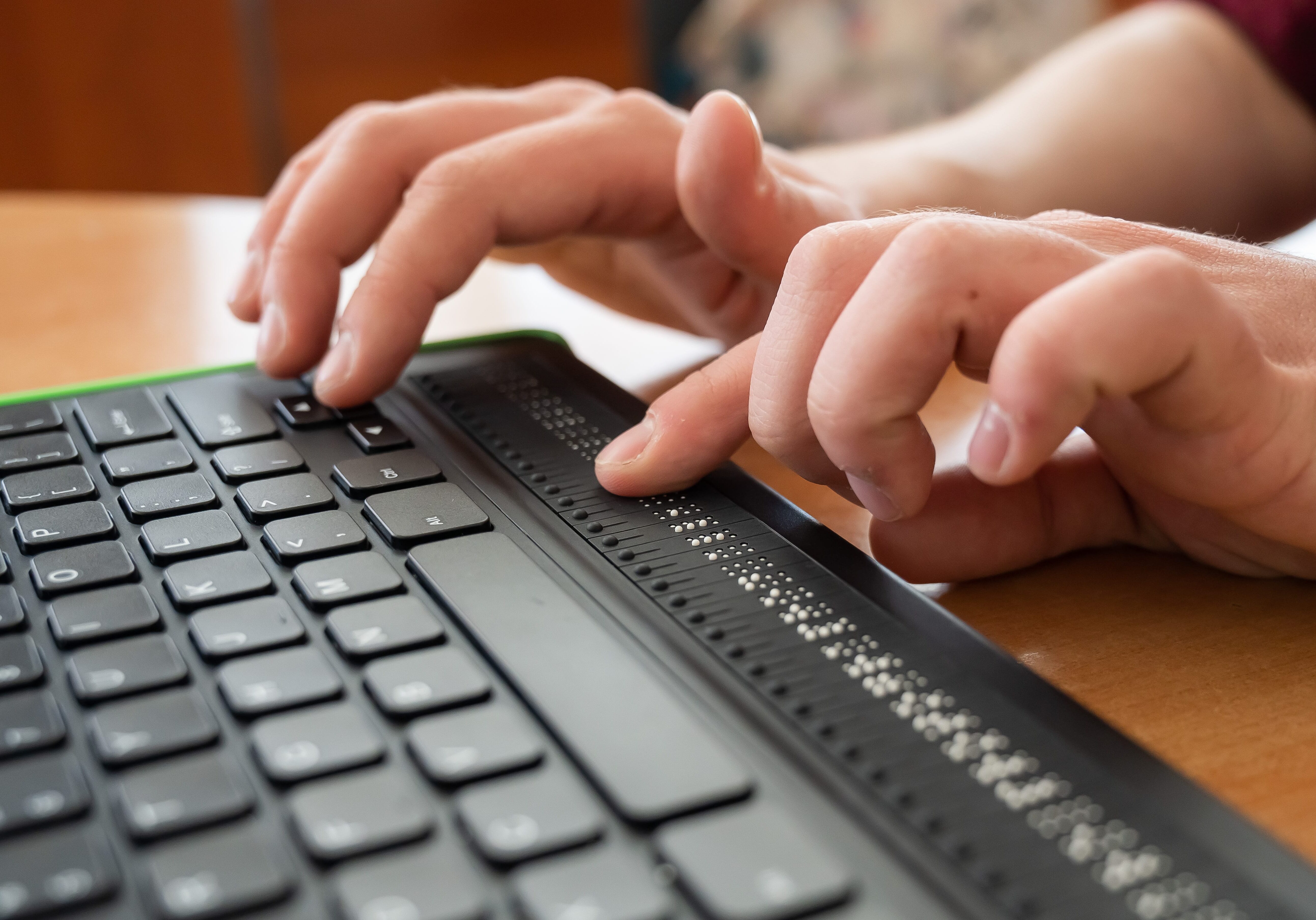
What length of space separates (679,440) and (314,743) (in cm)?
18

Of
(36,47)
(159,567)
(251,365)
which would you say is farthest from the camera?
(36,47)

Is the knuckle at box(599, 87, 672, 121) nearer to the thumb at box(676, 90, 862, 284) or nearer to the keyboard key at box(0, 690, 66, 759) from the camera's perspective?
the thumb at box(676, 90, 862, 284)

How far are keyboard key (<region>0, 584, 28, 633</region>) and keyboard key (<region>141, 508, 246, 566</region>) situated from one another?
Result: 4 cm

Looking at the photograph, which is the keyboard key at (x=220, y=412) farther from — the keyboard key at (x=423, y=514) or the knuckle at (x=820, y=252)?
the knuckle at (x=820, y=252)

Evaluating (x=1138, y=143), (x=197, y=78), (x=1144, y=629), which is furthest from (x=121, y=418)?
(x=197, y=78)

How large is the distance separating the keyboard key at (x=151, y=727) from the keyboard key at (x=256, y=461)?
0.14m

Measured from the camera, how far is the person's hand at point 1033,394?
0.31m

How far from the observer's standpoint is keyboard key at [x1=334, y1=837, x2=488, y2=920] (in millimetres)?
222

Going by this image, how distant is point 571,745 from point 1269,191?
84 centimetres

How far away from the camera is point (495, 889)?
0.23 meters

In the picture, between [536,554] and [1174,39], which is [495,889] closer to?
[536,554]

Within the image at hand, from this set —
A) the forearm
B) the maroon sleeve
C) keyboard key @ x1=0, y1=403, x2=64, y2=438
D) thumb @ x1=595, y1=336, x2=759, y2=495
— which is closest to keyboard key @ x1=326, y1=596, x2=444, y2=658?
thumb @ x1=595, y1=336, x2=759, y2=495

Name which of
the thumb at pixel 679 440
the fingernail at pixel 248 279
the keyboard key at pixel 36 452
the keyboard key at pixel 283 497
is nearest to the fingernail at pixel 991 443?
the thumb at pixel 679 440

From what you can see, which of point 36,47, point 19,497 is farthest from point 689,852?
point 36,47
